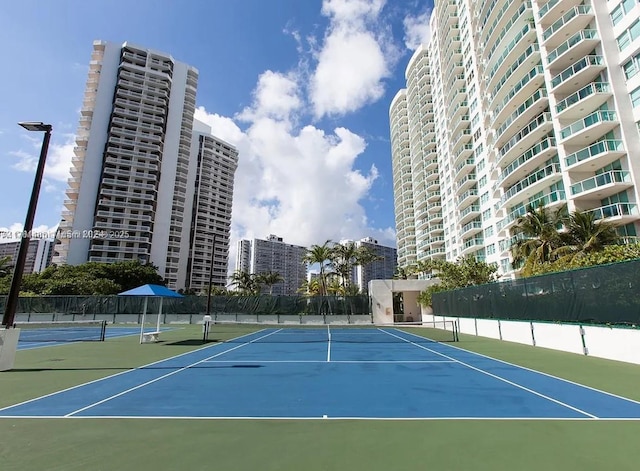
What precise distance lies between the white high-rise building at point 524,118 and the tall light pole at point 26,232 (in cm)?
3839

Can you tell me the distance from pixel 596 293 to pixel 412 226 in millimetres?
85578

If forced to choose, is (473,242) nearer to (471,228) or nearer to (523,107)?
(471,228)

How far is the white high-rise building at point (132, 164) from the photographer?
8269cm

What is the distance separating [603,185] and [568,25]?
1723 cm

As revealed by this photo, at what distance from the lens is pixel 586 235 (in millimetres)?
26719

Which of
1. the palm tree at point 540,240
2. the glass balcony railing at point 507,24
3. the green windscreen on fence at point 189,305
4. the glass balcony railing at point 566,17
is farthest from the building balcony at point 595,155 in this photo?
the green windscreen on fence at point 189,305

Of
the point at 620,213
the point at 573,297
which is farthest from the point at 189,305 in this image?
the point at 620,213

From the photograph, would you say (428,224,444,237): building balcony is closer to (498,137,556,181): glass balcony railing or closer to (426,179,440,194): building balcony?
(426,179,440,194): building balcony

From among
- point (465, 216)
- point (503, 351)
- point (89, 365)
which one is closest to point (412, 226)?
point (465, 216)

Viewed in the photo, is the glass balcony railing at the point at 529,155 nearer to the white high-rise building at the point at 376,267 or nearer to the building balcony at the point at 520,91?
the building balcony at the point at 520,91

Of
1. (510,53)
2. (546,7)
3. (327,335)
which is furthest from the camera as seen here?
(510,53)

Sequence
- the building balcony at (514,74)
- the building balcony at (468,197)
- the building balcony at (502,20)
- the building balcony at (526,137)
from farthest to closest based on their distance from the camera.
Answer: the building balcony at (468,197) < the building balcony at (502,20) < the building balcony at (514,74) < the building balcony at (526,137)

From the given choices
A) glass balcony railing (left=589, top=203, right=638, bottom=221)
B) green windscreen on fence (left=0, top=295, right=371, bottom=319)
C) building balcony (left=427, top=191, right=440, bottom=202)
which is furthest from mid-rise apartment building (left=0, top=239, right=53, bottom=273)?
glass balcony railing (left=589, top=203, right=638, bottom=221)

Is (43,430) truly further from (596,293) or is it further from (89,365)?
(596,293)
